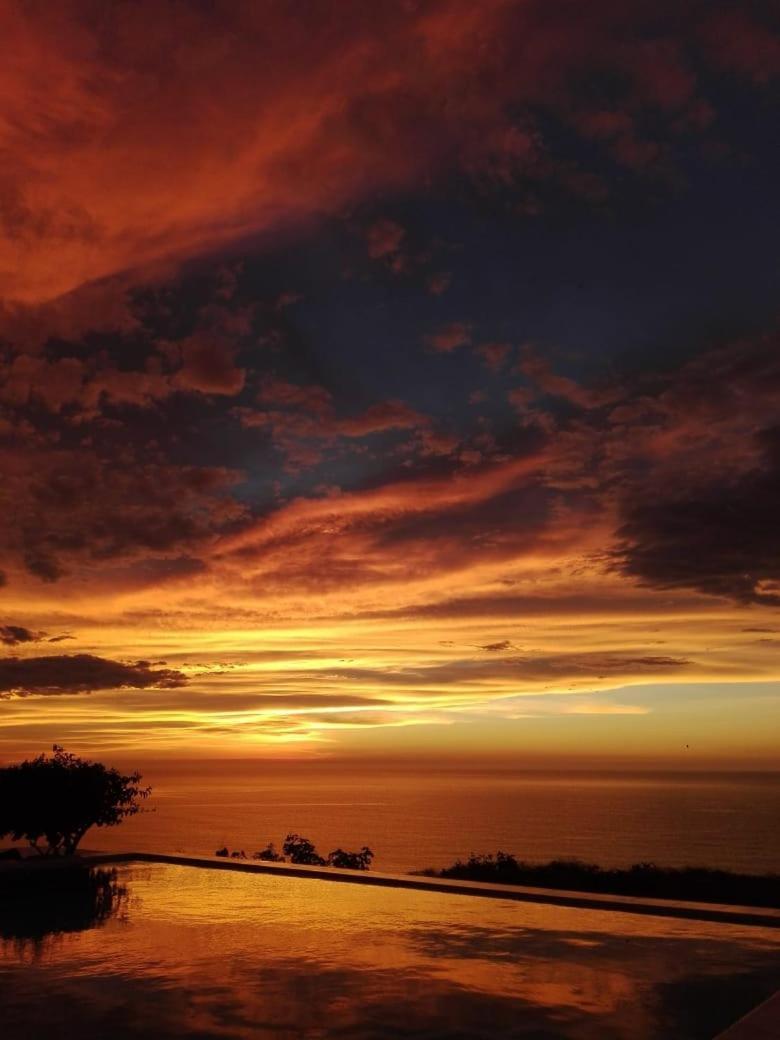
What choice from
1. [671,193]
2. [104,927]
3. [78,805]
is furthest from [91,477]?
[671,193]

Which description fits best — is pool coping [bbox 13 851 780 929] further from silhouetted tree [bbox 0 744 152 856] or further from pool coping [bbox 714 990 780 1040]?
silhouetted tree [bbox 0 744 152 856]

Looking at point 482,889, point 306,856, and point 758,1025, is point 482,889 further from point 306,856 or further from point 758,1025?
point 306,856

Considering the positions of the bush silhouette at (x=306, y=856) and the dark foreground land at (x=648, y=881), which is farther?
the bush silhouette at (x=306, y=856)

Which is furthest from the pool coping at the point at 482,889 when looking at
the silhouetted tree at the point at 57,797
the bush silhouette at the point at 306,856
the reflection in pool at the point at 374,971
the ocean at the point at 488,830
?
the ocean at the point at 488,830

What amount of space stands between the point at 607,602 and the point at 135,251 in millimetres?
21642

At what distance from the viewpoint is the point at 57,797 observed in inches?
959

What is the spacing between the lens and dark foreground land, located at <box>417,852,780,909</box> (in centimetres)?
1612

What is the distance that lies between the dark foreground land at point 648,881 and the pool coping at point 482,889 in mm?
1726

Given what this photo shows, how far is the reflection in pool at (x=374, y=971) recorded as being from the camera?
26.8 feet

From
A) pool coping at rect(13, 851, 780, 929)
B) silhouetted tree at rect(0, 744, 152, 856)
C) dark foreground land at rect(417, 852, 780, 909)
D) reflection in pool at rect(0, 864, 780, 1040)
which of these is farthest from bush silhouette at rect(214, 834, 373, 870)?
reflection in pool at rect(0, 864, 780, 1040)

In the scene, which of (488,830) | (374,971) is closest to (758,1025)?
(374,971)

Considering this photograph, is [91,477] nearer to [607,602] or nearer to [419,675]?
[607,602]

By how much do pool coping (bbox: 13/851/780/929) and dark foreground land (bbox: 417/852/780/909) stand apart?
5.66 feet

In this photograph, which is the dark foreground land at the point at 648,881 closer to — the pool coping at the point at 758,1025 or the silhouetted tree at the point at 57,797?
the pool coping at the point at 758,1025
